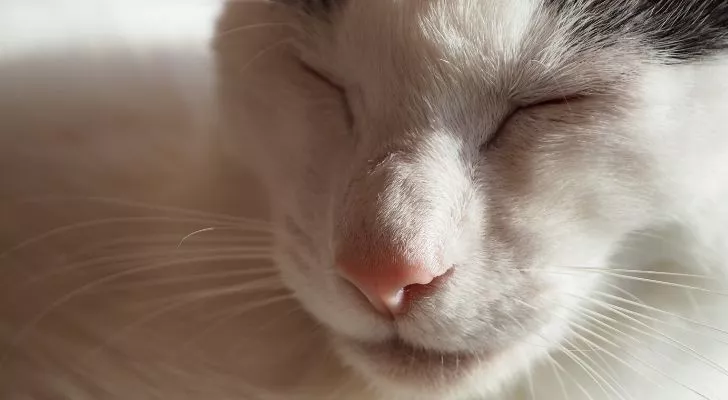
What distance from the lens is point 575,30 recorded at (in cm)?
55

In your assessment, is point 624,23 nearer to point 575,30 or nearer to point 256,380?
point 575,30

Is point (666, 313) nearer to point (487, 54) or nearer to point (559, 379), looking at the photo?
point (559, 379)

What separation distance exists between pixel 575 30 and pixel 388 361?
0.27 m

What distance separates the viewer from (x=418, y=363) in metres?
0.57

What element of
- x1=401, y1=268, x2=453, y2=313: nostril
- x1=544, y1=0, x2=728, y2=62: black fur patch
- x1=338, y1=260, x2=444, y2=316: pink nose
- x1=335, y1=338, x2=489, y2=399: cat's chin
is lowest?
x1=335, y1=338, x2=489, y2=399: cat's chin

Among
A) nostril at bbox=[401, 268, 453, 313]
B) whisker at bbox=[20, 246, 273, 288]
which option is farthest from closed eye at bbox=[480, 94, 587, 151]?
whisker at bbox=[20, 246, 273, 288]

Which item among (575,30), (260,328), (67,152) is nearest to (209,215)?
(260,328)

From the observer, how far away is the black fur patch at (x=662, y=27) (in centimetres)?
55

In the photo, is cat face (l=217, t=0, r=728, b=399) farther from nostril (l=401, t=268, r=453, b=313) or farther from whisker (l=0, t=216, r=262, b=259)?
whisker (l=0, t=216, r=262, b=259)

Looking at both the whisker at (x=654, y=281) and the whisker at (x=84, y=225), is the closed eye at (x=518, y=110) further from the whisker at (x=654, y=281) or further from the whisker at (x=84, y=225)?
the whisker at (x=84, y=225)

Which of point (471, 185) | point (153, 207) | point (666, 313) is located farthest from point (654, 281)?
point (153, 207)

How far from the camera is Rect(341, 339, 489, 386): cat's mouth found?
569mm

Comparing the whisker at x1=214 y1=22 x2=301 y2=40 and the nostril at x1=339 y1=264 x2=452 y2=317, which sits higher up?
the whisker at x1=214 y1=22 x2=301 y2=40

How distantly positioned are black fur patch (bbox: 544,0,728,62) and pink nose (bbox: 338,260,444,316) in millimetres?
202
